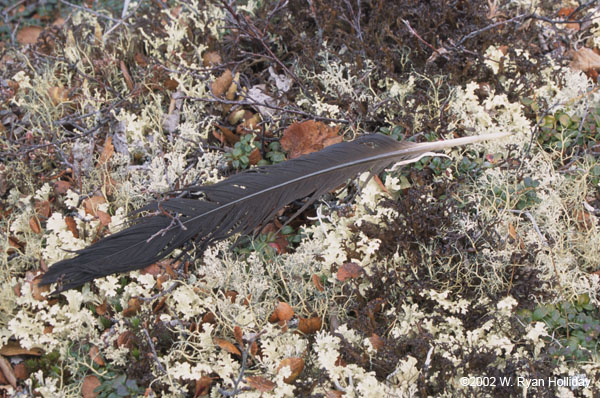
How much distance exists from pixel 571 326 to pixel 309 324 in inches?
41.1

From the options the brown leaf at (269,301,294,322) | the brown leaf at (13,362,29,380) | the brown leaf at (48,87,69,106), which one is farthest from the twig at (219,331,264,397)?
the brown leaf at (48,87,69,106)

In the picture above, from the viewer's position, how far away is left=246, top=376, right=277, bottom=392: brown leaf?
2107 mm

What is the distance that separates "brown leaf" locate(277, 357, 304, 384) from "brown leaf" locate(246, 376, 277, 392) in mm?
65

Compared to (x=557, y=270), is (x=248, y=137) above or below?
above

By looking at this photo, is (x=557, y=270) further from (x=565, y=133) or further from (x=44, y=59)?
(x=44, y=59)

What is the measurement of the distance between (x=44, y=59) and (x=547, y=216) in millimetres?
3085

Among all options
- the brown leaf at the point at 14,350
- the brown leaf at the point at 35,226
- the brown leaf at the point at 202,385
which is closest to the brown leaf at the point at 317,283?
the brown leaf at the point at 202,385

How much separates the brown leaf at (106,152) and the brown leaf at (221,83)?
24.8 inches

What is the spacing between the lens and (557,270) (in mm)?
2373

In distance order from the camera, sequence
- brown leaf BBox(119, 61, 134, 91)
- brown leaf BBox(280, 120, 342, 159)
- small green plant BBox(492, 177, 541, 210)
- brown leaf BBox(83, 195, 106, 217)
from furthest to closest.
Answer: brown leaf BBox(119, 61, 134, 91)
brown leaf BBox(280, 120, 342, 159)
brown leaf BBox(83, 195, 106, 217)
small green plant BBox(492, 177, 541, 210)

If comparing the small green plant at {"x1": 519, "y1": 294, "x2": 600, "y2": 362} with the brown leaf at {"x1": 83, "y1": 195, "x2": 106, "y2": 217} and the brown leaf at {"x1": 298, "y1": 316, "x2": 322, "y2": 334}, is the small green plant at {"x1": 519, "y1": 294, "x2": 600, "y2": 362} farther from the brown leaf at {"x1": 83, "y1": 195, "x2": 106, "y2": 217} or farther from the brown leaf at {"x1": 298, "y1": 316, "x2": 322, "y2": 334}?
the brown leaf at {"x1": 83, "y1": 195, "x2": 106, "y2": 217}

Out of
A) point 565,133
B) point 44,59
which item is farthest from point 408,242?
point 44,59

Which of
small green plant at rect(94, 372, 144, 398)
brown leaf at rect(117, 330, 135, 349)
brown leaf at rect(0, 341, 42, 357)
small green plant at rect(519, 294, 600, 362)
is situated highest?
brown leaf at rect(0, 341, 42, 357)

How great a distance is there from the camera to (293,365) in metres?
2.16
